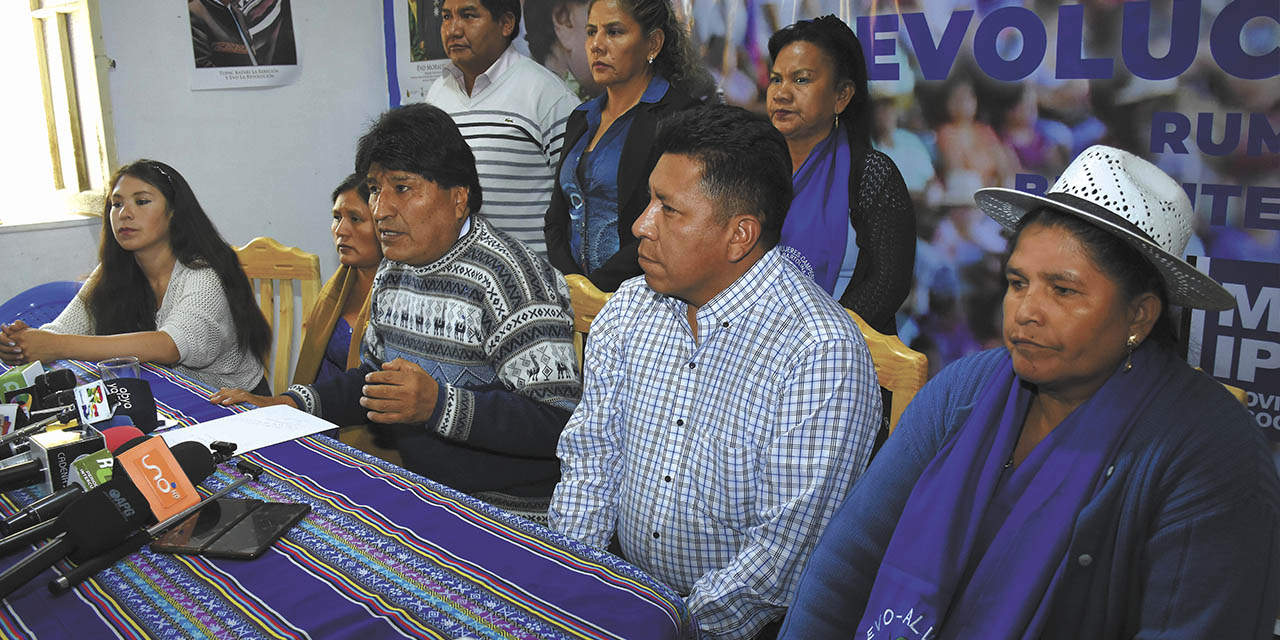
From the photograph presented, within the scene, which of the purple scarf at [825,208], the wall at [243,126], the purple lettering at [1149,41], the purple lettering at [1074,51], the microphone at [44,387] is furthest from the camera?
the wall at [243,126]

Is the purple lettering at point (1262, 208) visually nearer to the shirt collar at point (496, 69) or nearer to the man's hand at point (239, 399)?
the man's hand at point (239, 399)

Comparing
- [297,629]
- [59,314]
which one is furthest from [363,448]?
[59,314]

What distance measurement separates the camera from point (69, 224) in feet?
12.6

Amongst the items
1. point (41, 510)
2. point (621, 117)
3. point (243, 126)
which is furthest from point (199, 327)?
point (243, 126)

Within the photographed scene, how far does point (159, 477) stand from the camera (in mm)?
1297

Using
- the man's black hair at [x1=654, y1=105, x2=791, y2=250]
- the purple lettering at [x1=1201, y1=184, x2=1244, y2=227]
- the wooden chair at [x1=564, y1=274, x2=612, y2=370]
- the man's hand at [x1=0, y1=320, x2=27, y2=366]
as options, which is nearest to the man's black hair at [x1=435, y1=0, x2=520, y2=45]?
the wooden chair at [x1=564, y1=274, x2=612, y2=370]

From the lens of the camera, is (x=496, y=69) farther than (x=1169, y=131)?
Yes

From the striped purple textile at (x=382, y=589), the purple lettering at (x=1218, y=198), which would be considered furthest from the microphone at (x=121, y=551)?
the purple lettering at (x=1218, y=198)

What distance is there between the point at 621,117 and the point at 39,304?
6.27ft

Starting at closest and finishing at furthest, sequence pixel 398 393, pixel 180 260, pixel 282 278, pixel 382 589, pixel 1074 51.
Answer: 1. pixel 382 589
2. pixel 398 393
3. pixel 1074 51
4. pixel 180 260
5. pixel 282 278

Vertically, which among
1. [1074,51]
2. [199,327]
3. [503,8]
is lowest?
[199,327]

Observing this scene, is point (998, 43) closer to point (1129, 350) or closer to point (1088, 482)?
point (1129, 350)

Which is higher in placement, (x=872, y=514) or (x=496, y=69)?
(x=496, y=69)

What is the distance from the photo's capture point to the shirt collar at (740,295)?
5.12 feet
